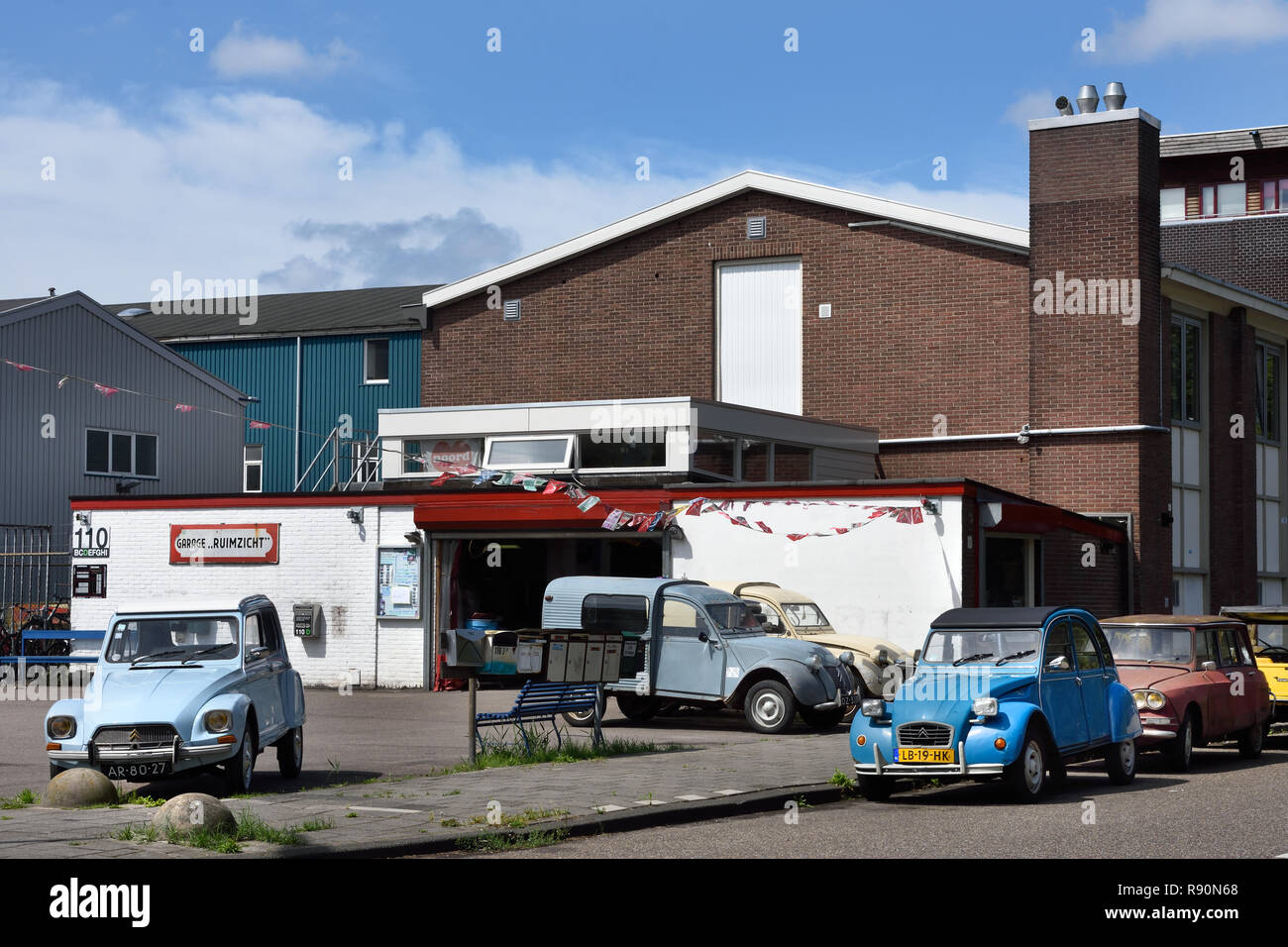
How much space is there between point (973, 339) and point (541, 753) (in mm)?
18008

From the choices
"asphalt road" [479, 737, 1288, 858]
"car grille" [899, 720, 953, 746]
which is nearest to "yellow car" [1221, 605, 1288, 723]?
"asphalt road" [479, 737, 1288, 858]

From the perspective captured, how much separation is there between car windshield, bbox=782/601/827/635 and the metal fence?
1613cm

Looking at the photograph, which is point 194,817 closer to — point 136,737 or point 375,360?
point 136,737

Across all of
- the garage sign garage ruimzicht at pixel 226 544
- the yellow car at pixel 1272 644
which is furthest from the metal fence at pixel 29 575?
the yellow car at pixel 1272 644

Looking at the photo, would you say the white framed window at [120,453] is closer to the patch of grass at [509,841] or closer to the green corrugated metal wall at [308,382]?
the green corrugated metal wall at [308,382]

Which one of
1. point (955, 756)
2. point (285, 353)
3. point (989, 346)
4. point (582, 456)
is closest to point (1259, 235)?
point (989, 346)

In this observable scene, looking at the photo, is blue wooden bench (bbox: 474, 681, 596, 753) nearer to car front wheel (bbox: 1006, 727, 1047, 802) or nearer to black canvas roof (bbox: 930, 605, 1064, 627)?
black canvas roof (bbox: 930, 605, 1064, 627)

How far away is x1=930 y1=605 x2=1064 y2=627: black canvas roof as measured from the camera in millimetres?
13430

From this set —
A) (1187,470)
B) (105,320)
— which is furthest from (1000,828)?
A: (105,320)

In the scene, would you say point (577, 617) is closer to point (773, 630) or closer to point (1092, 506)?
point (773, 630)

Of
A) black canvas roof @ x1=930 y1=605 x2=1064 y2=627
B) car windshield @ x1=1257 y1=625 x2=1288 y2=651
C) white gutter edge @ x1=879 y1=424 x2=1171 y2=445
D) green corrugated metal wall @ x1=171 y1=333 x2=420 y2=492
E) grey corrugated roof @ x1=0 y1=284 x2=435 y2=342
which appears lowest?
car windshield @ x1=1257 y1=625 x2=1288 y2=651

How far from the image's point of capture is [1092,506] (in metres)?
27.8
